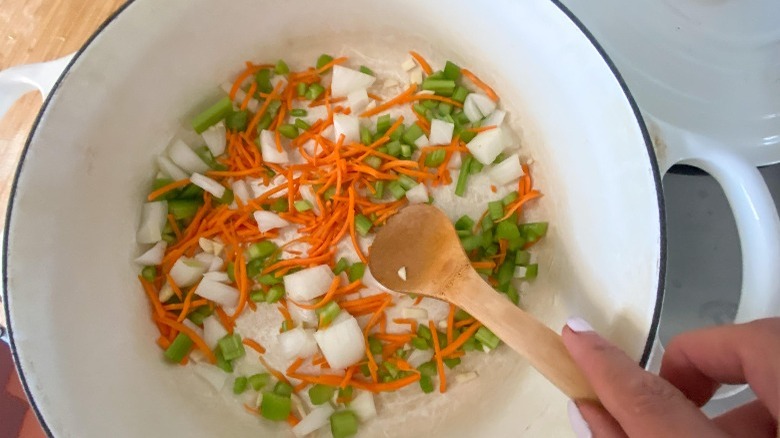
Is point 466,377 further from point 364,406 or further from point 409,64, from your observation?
point 409,64

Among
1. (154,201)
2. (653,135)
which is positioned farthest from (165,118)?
(653,135)

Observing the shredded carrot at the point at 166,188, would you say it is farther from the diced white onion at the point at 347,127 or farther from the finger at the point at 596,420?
the finger at the point at 596,420

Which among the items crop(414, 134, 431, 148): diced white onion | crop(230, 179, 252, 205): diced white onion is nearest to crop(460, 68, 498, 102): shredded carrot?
Answer: crop(414, 134, 431, 148): diced white onion

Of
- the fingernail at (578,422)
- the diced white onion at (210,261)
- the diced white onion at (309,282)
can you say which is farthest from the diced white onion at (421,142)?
the fingernail at (578,422)

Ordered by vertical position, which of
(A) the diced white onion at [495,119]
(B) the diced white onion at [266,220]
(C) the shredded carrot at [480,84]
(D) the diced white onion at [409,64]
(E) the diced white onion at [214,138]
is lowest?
(B) the diced white onion at [266,220]

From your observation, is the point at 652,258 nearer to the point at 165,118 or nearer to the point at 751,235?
the point at 751,235

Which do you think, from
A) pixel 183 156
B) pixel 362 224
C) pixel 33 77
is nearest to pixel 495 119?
pixel 362 224
